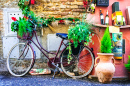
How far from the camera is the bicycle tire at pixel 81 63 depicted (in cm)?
348

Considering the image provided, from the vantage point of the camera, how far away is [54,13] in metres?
3.96

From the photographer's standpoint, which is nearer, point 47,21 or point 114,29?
point 114,29

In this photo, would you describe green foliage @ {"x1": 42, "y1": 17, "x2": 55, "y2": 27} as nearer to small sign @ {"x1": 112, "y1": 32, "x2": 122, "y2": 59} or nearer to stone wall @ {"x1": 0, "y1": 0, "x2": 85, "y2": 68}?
stone wall @ {"x1": 0, "y1": 0, "x2": 85, "y2": 68}

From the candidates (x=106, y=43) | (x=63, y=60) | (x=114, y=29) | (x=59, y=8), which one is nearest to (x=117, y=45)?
(x=114, y=29)

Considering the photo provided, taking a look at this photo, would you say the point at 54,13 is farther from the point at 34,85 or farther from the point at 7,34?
the point at 34,85

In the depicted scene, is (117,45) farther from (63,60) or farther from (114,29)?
(63,60)

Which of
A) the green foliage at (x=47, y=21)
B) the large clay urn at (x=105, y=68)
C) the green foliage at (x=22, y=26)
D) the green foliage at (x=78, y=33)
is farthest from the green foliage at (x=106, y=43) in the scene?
the green foliage at (x=22, y=26)

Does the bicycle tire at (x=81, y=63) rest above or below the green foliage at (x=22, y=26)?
below

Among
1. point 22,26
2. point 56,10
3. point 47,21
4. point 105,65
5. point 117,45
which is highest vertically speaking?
point 56,10

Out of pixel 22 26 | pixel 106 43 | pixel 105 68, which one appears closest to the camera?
pixel 105 68

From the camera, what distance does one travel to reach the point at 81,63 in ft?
12.7

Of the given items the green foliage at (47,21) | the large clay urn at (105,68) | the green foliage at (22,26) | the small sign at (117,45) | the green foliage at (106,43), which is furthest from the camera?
the green foliage at (47,21)

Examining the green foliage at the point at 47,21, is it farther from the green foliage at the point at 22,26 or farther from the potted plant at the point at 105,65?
the potted plant at the point at 105,65

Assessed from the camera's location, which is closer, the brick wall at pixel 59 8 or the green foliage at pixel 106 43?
the green foliage at pixel 106 43
